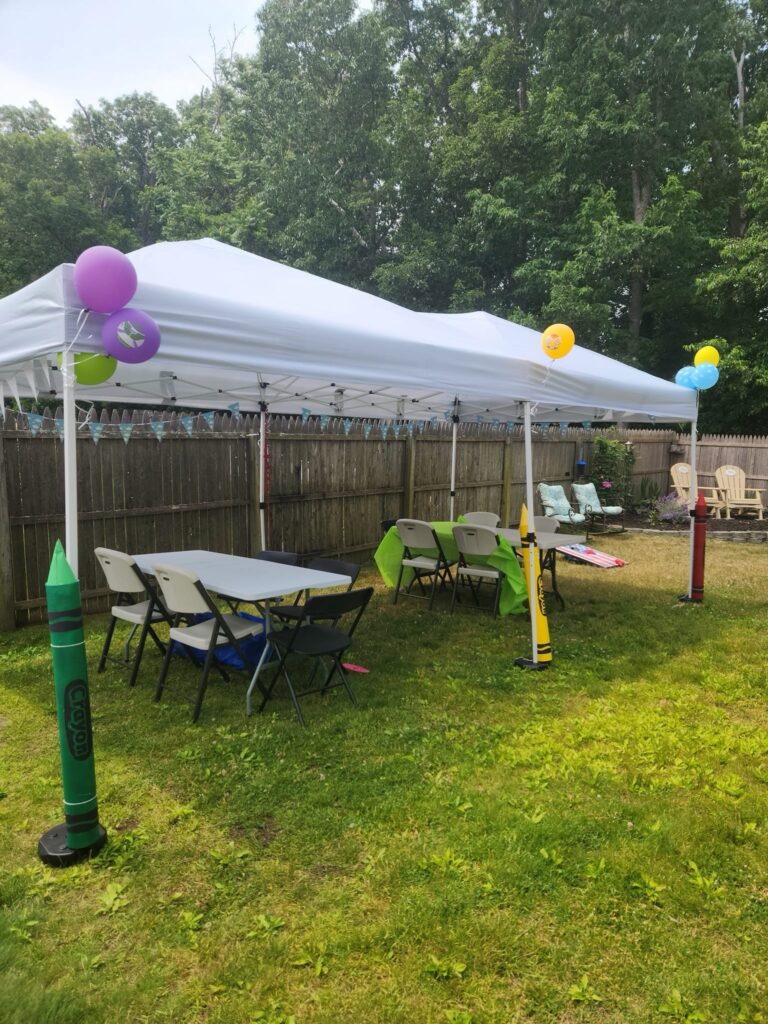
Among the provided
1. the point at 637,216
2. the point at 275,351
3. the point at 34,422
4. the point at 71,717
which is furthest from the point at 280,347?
the point at 637,216

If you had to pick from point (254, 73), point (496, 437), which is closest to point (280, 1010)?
point (496, 437)

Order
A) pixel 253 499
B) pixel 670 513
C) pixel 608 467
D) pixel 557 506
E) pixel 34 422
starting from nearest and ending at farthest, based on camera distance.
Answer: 1. pixel 34 422
2. pixel 253 499
3. pixel 557 506
4. pixel 670 513
5. pixel 608 467

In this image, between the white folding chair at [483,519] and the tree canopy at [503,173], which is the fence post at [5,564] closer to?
the white folding chair at [483,519]

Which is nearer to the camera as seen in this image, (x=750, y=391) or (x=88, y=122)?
(x=750, y=391)

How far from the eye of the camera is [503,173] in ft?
66.5

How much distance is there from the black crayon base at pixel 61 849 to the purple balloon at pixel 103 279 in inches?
82.1

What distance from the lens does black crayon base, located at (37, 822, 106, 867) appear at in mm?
2357

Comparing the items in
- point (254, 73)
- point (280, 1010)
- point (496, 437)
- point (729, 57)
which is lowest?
point (280, 1010)

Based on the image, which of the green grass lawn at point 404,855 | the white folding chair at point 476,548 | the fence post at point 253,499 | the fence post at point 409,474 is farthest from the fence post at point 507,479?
the green grass lawn at point 404,855

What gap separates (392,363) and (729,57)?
23139mm

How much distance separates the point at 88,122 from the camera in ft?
97.0

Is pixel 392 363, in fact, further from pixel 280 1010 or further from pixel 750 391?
pixel 750 391

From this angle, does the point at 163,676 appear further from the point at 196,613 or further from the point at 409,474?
the point at 409,474

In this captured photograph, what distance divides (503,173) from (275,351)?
2029 cm
